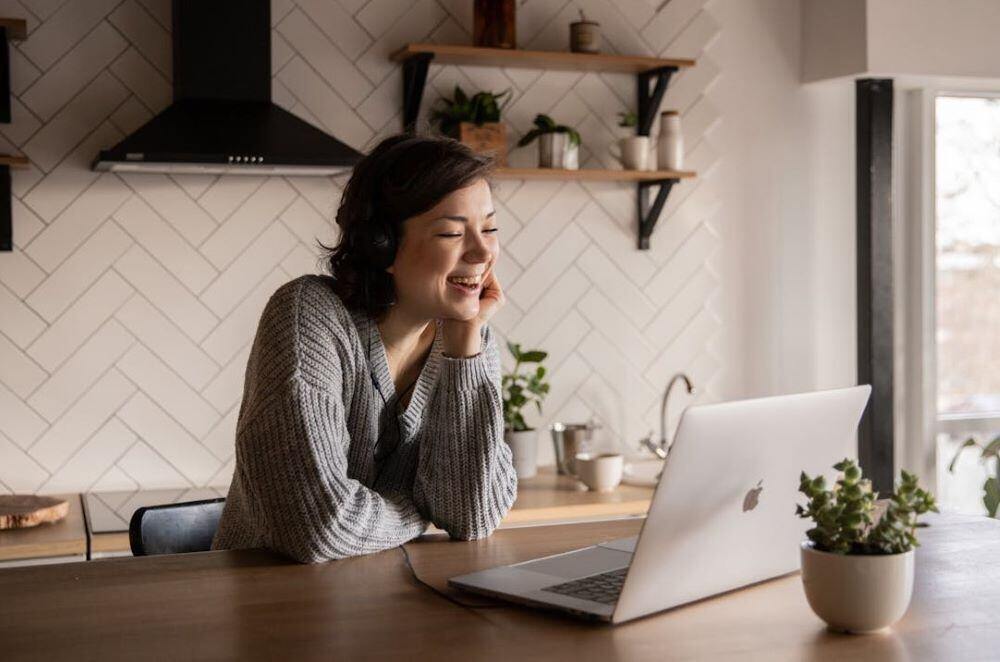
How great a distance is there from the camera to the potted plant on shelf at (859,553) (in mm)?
1279

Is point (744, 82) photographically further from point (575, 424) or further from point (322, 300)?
point (322, 300)

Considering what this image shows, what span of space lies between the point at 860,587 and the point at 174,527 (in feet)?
4.14

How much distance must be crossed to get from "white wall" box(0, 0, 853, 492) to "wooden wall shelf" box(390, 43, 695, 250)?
0.05m

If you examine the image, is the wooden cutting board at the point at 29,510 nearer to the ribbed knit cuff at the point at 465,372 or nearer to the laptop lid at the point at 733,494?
the ribbed knit cuff at the point at 465,372

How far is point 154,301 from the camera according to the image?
10.9ft

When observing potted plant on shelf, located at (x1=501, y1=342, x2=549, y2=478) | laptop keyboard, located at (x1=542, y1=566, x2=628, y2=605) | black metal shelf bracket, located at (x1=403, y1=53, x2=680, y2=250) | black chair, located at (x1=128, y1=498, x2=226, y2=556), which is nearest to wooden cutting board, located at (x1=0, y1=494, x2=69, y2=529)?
black chair, located at (x1=128, y1=498, x2=226, y2=556)

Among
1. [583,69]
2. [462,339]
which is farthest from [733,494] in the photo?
[583,69]

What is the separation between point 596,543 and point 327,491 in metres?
0.40

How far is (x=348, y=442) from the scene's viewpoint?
6.08ft

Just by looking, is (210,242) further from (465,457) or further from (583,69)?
(465,457)

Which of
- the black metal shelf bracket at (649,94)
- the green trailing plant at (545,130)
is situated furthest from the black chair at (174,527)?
the black metal shelf bracket at (649,94)

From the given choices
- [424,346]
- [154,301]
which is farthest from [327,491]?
[154,301]

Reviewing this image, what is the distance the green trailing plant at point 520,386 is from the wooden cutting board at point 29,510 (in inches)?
47.5

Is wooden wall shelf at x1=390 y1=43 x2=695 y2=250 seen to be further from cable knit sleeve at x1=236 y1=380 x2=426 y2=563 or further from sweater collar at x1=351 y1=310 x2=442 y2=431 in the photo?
cable knit sleeve at x1=236 y1=380 x2=426 y2=563
